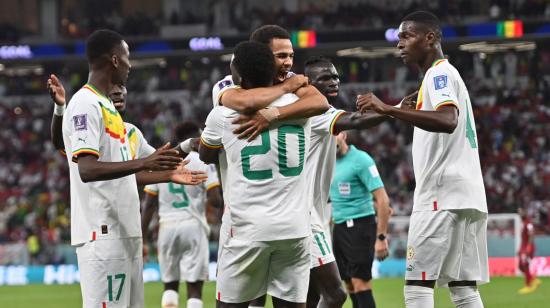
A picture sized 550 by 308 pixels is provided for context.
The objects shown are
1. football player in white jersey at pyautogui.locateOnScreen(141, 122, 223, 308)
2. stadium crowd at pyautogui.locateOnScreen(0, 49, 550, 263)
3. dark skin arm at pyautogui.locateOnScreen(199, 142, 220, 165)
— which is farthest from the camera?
stadium crowd at pyautogui.locateOnScreen(0, 49, 550, 263)

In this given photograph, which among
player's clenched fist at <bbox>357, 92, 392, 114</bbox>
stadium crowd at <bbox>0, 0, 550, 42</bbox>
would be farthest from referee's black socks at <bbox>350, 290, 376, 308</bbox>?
stadium crowd at <bbox>0, 0, 550, 42</bbox>

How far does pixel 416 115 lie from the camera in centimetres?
670

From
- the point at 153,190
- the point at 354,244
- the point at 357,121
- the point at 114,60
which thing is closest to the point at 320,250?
the point at 357,121

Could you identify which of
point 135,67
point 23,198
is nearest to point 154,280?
point 23,198

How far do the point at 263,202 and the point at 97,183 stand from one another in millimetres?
1240

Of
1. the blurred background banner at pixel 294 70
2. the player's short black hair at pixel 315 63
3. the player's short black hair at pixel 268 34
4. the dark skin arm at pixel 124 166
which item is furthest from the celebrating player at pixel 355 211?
the blurred background banner at pixel 294 70

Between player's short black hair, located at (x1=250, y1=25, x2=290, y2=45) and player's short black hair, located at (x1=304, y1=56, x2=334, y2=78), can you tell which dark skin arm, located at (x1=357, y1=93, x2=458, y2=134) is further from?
player's short black hair, located at (x1=304, y1=56, x2=334, y2=78)

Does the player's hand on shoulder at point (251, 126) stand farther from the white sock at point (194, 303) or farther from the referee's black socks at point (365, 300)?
the white sock at point (194, 303)

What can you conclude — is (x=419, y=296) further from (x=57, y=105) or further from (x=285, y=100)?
(x=57, y=105)

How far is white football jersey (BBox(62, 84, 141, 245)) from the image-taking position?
630 cm

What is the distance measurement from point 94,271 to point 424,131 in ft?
8.80

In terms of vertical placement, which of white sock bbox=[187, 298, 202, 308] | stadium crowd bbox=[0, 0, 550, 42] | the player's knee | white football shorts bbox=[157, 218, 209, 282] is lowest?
white sock bbox=[187, 298, 202, 308]

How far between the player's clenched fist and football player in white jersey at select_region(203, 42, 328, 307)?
63cm

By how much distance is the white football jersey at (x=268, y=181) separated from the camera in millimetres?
5883
